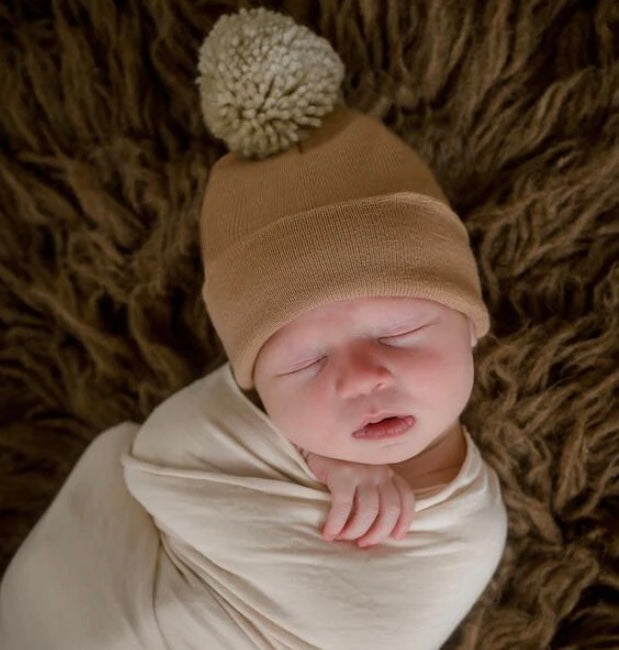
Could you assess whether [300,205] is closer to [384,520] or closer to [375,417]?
[375,417]

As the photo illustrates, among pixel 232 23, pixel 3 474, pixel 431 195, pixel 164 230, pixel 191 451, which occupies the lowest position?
pixel 3 474

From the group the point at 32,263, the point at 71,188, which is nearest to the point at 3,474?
the point at 32,263

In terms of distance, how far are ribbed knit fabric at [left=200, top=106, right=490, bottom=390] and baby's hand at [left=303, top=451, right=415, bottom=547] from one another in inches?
5.9

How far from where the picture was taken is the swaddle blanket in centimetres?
96

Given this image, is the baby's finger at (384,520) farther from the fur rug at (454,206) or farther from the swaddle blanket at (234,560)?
the fur rug at (454,206)

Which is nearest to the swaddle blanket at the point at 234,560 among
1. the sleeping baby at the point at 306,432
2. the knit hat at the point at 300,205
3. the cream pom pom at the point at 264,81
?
the sleeping baby at the point at 306,432

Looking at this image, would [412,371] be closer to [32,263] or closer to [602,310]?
[602,310]

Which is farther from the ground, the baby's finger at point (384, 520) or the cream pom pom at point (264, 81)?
the cream pom pom at point (264, 81)

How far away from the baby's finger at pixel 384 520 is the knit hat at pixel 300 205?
192 millimetres

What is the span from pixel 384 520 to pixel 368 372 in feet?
0.53

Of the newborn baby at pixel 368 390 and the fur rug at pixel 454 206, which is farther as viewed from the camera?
the fur rug at pixel 454 206

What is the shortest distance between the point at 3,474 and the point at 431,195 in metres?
0.66

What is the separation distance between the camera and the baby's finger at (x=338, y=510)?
97 cm

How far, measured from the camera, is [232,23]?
0.98 m
